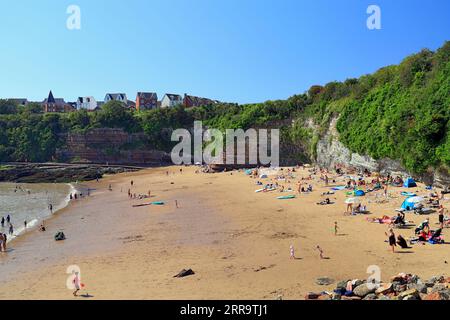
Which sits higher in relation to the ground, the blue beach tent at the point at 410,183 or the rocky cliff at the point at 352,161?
the rocky cliff at the point at 352,161

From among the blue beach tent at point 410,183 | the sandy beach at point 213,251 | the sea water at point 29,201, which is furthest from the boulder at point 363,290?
the sea water at point 29,201

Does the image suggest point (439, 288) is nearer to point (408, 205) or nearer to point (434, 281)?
point (434, 281)

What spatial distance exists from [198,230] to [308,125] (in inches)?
1486

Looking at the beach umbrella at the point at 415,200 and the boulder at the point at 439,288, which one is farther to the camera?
the beach umbrella at the point at 415,200

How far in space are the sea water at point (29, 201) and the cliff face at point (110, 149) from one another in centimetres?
2189

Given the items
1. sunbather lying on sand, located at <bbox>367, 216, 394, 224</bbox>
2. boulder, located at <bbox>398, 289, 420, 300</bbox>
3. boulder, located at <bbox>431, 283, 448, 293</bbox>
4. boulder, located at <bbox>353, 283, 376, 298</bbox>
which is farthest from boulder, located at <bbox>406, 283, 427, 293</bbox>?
sunbather lying on sand, located at <bbox>367, 216, 394, 224</bbox>

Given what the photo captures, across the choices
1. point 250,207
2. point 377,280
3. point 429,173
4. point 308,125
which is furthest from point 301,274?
point 308,125

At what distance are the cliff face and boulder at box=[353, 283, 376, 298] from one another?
63.3 m

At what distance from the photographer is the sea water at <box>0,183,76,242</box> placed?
2895 centimetres

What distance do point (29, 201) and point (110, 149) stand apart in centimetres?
3794

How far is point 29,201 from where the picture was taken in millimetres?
38375

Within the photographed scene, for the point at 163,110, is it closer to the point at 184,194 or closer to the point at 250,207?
the point at 184,194

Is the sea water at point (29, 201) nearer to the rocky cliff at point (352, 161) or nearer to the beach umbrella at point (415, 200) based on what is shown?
the beach umbrella at point (415, 200)

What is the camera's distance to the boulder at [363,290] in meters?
10.1
